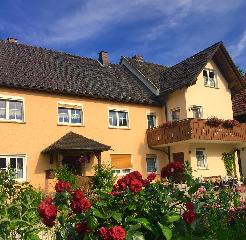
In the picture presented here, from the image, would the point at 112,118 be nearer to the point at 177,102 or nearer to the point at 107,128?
the point at 107,128

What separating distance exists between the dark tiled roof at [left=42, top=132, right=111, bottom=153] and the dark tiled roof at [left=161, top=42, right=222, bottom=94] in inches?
295

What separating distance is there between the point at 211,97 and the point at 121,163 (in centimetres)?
855

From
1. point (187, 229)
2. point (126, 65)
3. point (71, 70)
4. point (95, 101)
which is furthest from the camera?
point (126, 65)

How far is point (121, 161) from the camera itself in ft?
78.4

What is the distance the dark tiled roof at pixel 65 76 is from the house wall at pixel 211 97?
2504mm

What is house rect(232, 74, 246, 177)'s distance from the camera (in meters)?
29.0

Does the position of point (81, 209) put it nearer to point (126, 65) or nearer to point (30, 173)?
point (30, 173)

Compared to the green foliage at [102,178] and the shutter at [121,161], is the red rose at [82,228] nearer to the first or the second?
the green foliage at [102,178]

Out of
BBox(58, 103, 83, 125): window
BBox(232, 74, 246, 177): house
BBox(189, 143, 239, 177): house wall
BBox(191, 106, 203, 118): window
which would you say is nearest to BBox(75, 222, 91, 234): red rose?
BBox(58, 103, 83, 125): window

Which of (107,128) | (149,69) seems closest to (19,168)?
(107,128)

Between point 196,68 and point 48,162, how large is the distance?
40.0 feet

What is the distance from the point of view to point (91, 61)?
28.6m

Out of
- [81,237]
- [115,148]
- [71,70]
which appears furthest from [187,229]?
[71,70]

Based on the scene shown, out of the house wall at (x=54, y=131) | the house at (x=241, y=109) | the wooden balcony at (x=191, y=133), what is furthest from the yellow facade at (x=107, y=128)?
the house at (x=241, y=109)
